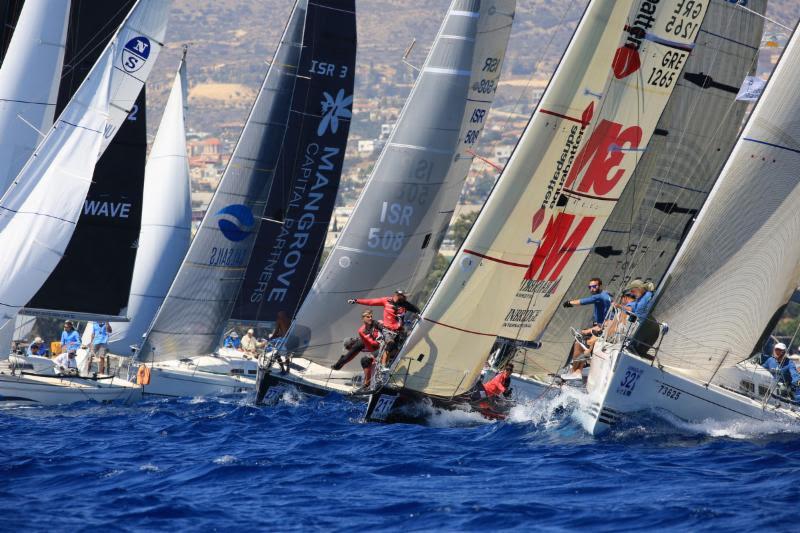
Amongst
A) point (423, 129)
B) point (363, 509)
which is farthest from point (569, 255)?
point (363, 509)

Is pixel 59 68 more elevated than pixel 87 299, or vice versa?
pixel 59 68

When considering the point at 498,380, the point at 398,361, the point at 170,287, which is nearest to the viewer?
the point at 398,361

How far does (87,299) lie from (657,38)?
30.7 ft

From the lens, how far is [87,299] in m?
20.2

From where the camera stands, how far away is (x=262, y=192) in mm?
22016

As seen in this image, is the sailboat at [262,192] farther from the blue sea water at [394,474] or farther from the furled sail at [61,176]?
the blue sea water at [394,474]

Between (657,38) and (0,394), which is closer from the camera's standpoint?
(657,38)

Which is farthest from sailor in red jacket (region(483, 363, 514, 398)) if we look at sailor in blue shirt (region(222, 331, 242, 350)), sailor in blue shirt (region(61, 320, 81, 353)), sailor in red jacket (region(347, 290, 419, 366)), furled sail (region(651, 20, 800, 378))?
sailor in blue shirt (region(222, 331, 242, 350))

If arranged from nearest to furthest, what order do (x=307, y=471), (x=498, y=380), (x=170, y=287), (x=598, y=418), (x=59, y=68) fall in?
(x=307, y=471)
(x=598, y=418)
(x=498, y=380)
(x=59, y=68)
(x=170, y=287)

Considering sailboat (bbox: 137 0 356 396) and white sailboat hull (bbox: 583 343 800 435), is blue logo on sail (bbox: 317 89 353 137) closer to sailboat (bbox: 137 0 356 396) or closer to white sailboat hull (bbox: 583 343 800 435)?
sailboat (bbox: 137 0 356 396)

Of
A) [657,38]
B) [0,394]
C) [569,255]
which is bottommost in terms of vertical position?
[0,394]

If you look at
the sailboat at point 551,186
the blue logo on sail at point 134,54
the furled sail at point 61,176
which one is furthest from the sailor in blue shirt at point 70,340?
the sailboat at point 551,186

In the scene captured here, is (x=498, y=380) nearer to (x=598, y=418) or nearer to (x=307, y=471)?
(x=598, y=418)

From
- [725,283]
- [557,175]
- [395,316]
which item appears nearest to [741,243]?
[725,283]
